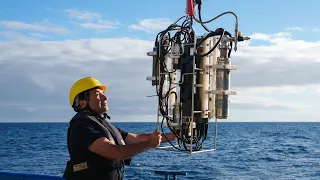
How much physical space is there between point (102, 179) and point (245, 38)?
2304 millimetres

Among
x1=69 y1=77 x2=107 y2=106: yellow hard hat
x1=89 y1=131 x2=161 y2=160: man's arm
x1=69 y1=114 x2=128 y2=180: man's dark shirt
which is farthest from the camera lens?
x1=69 y1=77 x2=107 y2=106: yellow hard hat

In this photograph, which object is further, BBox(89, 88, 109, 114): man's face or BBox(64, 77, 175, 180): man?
BBox(89, 88, 109, 114): man's face

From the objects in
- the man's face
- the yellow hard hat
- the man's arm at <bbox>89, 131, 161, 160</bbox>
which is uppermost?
the yellow hard hat

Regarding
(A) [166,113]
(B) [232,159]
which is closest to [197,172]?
(B) [232,159]

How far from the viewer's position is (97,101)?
4.57 m

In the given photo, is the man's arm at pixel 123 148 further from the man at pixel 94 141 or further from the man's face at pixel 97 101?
the man's face at pixel 97 101

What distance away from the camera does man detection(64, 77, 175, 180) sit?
4.16 m

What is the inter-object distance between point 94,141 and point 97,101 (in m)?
0.47

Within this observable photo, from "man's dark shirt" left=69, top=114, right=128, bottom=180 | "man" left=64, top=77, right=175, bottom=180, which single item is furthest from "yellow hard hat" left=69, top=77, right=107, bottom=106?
"man's dark shirt" left=69, top=114, right=128, bottom=180

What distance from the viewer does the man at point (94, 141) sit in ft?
13.6

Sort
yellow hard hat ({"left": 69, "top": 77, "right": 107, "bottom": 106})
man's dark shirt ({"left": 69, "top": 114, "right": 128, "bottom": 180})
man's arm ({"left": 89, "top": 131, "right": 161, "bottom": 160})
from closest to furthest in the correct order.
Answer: man's arm ({"left": 89, "top": 131, "right": 161, "bottom": 160}), man's dark shirt ({"left": 69, "top": 114, "right": 128, "bottom": 180}), yellow hard hat ({"left": 69, "top": 77, "right": 107, "bottom": 106})

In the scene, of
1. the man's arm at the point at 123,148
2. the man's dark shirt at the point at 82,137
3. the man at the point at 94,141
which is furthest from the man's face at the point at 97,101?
the man's arm at the point at 123,148

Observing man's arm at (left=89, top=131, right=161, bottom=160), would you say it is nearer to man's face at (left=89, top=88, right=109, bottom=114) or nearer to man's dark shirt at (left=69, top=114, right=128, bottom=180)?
man's dark shirt at (left=69, top=114, right=128, bottom=180)

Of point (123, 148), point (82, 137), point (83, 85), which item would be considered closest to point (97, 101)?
point (83, 85)
